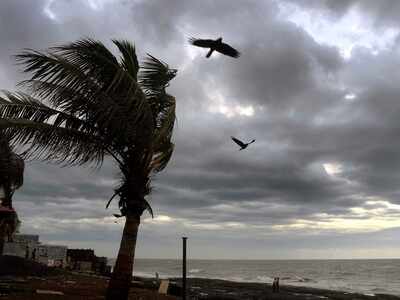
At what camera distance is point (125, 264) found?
1119 cm

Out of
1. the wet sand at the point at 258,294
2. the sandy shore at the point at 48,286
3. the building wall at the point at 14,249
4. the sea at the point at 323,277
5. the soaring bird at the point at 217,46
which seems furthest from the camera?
the sea at the point at 323,277

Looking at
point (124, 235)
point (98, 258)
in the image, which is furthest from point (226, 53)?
point (98, 258)

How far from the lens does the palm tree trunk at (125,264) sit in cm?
1115

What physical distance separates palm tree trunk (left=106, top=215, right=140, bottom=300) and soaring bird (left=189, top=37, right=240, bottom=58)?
4.17 metres

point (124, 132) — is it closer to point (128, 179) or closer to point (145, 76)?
point (128, 179)

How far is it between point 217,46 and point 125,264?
531 centimetres

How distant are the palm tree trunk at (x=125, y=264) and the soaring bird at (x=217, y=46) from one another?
13.7ft

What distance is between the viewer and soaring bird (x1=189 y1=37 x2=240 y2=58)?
1028cm

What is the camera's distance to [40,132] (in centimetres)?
1092

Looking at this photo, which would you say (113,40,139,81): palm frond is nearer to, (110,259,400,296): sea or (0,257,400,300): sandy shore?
(0,257,400,300): sandy shore

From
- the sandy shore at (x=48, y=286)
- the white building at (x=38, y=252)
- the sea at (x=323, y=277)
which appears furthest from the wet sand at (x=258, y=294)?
the white building at (x=38, y=252)

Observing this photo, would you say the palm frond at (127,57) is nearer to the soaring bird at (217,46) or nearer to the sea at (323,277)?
the soaring bird at (217,46)

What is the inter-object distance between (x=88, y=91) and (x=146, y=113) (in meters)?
1.41

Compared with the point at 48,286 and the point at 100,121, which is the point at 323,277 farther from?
the point at 100,121
